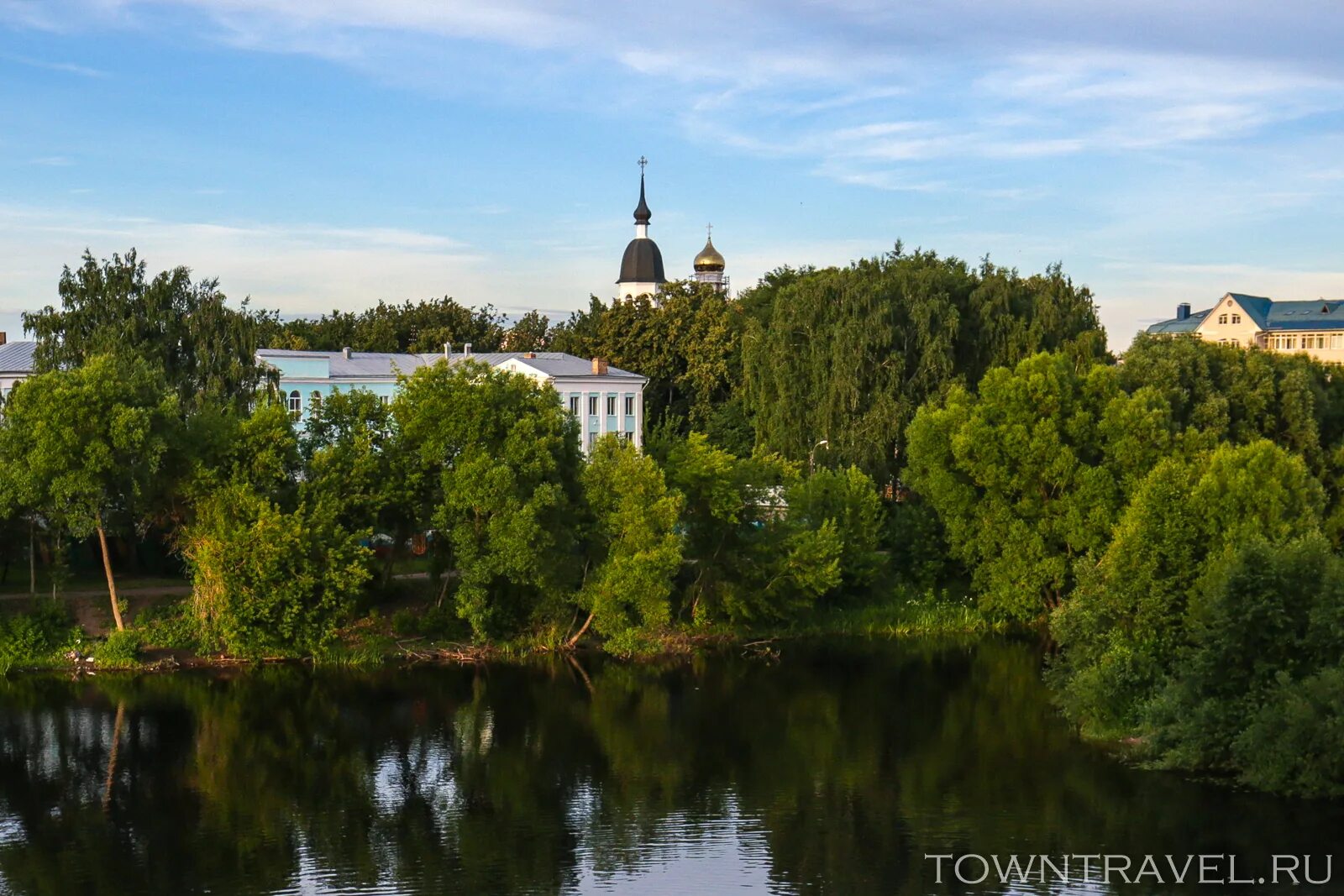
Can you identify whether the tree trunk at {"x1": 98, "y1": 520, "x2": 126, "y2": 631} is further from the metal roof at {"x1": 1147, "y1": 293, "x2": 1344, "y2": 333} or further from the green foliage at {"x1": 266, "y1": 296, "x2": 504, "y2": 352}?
the metal roof at {"x1": 1147, "y1": 293, "x2": 1344, "y2": 333}

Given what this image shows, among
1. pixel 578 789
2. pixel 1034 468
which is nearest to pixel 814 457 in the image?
pixel 1034 468

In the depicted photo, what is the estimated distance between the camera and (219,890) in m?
20.1

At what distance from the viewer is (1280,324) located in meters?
95.9

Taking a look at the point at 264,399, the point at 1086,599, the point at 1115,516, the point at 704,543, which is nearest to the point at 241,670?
the point at 264,399

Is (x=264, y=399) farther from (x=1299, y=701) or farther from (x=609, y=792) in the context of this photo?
(x=1299, y=701)

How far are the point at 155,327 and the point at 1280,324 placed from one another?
75155 millimetres

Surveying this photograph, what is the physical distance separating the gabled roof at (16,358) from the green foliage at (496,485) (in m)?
22.4

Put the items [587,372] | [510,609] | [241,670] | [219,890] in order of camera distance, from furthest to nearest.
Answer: [587,372] → [510,609] → [241,670] → [219,890]

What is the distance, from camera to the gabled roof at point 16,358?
176ft

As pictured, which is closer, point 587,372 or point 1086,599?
point 1086,599

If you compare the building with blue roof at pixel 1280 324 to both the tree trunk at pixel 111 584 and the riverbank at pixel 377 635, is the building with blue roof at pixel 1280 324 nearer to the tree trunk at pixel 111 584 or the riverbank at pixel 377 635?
the riverbank at pixel 377 635

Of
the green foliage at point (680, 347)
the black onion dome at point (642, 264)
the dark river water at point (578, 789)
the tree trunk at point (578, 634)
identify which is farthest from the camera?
the black onion dome at point (642, 264)

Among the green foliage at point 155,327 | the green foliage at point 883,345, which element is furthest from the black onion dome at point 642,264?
the green foliage at point 155,327

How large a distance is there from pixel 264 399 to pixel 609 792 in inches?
761
